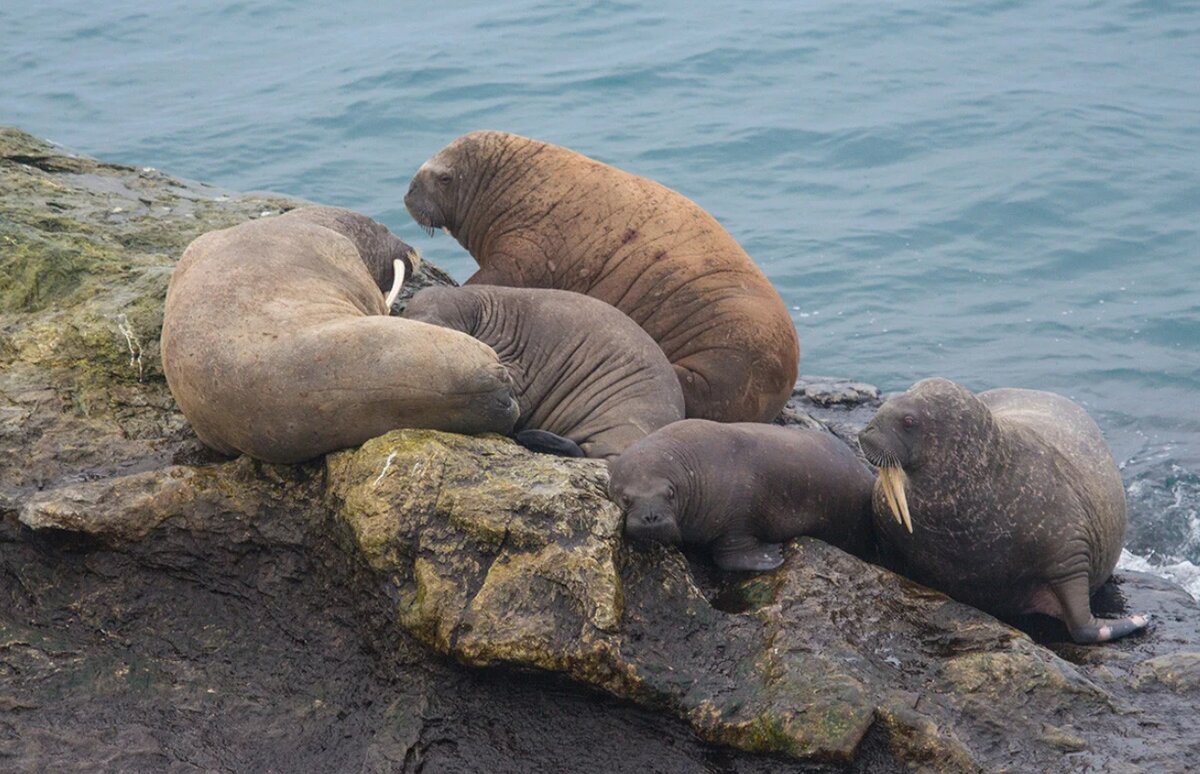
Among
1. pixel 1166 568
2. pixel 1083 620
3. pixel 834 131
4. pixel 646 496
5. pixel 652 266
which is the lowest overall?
pixel 1166 568

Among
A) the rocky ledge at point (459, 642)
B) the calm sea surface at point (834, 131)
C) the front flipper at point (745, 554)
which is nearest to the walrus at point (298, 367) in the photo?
the rocky ledge at point (459, 642)

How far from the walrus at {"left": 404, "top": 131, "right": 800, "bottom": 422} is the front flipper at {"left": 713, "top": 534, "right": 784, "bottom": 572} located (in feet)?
5.13

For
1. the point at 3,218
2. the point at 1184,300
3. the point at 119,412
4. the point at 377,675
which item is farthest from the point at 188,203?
the point at 1184,300

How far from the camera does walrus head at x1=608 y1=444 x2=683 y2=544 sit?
189 inches

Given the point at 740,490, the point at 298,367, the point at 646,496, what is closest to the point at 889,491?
the point at 740,490

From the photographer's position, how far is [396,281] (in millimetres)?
6203

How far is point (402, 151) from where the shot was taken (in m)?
17.7

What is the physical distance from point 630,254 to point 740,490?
210cm

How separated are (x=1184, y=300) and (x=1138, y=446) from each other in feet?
12.7

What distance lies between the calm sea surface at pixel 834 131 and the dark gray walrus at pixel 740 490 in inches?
129

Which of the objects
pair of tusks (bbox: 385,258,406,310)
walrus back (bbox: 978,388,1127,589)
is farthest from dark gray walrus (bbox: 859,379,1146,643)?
pair of tusks (bbox: 385,258,406,310)

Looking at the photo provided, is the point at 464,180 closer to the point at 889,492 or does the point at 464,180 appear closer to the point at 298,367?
the point at 298,367

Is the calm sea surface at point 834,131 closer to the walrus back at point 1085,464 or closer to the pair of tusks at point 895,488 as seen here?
the walrus back at point 1085,464

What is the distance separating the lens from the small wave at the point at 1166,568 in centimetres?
780
